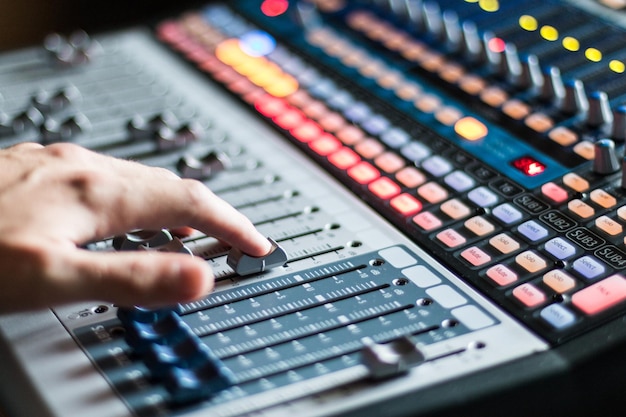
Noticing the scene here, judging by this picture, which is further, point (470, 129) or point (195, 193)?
point (470, 129)

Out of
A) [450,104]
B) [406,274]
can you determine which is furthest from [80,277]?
[450,104]

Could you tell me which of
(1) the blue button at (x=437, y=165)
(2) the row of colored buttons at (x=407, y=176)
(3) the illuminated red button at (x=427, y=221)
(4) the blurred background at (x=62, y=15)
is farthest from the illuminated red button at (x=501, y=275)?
(4) the blurred background at (x=62, y=15)

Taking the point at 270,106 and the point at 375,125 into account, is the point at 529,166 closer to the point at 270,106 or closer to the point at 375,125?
the point at 375,125

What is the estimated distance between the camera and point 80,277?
80 centimetres

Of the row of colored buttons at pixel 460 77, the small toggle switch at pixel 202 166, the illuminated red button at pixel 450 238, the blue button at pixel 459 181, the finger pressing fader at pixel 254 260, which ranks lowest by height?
the small toggle switch at pixel 202 166

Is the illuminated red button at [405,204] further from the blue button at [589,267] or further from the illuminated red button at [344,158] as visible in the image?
the blue button at [589,267]

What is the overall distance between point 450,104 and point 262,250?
17.5 inches

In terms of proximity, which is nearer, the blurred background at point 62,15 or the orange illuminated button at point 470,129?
the orange illuminated button at point 470,129

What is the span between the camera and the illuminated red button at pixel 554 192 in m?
1.02

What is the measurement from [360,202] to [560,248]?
0.27 m

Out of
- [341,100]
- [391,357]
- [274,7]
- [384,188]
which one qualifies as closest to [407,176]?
[384,188]

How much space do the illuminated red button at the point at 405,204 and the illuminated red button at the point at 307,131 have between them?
0.22 m

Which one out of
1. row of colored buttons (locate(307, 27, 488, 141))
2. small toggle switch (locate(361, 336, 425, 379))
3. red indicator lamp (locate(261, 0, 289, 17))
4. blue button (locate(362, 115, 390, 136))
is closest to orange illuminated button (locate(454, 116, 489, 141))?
row of colored buttons (locate(307, 27, 488, 141))

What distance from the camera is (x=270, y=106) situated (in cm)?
138
